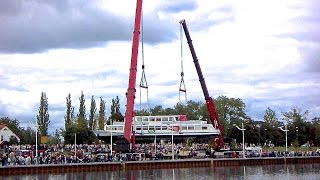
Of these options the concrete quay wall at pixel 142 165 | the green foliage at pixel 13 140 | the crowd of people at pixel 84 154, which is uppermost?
the green foliage at pixel 13 140

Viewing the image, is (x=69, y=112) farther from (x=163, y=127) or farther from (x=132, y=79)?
(x=132, y=79)

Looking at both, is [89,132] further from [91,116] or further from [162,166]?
[162,166]

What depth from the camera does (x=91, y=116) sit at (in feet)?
502

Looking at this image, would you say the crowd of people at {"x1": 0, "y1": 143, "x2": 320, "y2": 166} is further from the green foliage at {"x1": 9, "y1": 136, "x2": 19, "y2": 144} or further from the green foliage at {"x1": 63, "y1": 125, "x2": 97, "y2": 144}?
the green foliage at {"x1": 9, "y1": 136, "x2": 19, "y2": 144}

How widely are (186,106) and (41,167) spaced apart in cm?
11552

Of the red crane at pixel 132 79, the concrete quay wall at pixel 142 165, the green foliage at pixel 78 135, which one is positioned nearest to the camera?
the concrete quay wall at pixel 142 165

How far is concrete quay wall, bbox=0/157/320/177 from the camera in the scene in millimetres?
73125

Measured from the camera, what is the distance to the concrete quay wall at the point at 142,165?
240 feet

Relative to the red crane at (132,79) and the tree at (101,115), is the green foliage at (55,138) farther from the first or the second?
the red crane at (132,79)

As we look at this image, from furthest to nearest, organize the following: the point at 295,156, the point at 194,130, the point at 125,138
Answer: the point at 194,130 < the point at 295,156 < the point at 125,138

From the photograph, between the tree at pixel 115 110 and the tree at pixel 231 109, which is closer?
the tree at pixel 115 110

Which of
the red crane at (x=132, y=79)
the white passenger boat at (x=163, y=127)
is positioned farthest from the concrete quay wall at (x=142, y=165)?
the white passenger boat at (x=163, y=127)

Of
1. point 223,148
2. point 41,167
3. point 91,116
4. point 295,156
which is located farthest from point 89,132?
point 41,167

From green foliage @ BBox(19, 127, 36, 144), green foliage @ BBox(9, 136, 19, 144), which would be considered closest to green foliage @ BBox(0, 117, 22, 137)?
green foliage @ BBox(19, 127, 36, 144)
